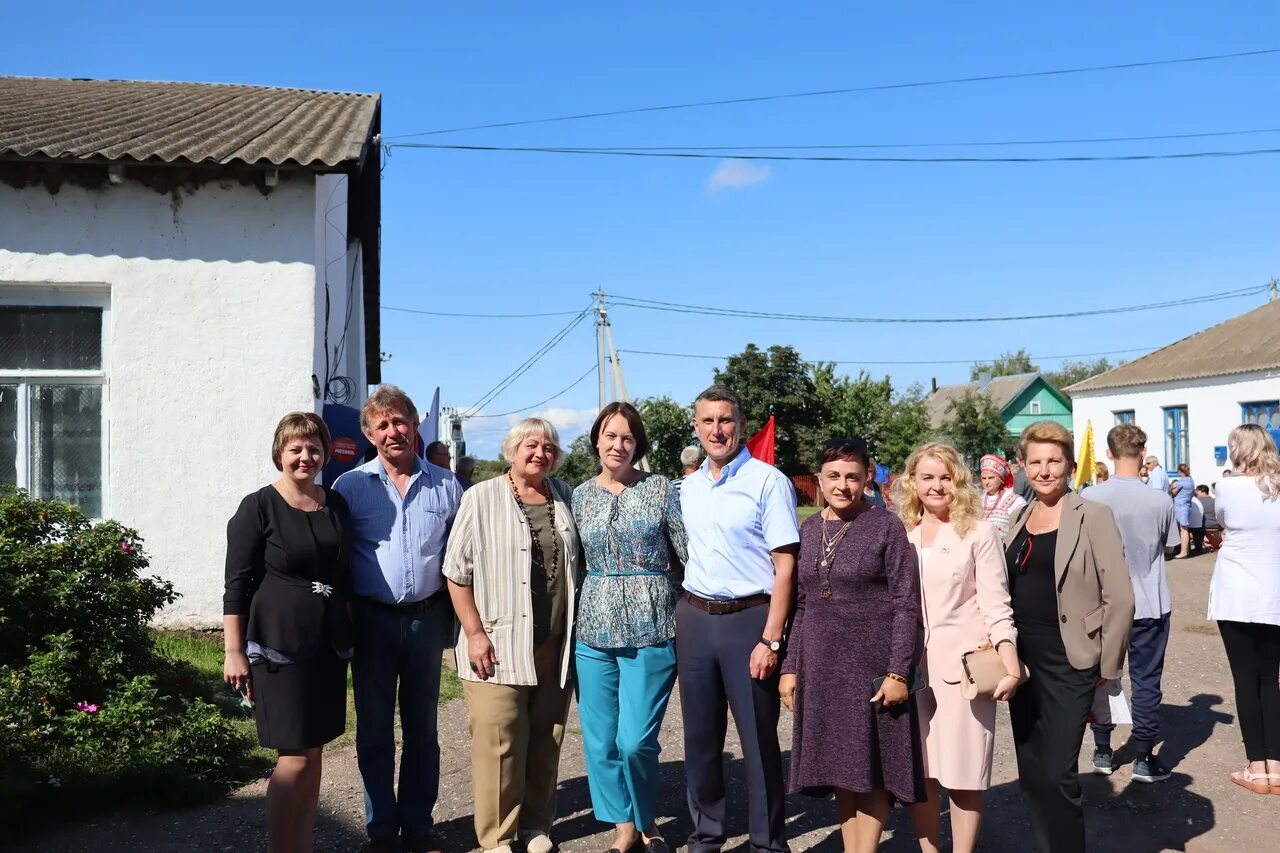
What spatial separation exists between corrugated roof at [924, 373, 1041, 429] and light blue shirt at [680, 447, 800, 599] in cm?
5297

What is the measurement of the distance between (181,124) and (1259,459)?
943cm

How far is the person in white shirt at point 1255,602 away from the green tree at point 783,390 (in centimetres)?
4538

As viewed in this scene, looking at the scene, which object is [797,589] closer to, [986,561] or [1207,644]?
[986,561]

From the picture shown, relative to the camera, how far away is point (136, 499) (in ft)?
26.8

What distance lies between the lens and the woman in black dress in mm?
3953

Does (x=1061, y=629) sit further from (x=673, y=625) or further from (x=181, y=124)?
(x=181, y=124)

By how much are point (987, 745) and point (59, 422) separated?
7.66 m

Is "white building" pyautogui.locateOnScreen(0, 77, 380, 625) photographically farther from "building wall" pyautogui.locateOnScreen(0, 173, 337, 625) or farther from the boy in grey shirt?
the boy in grey shirt

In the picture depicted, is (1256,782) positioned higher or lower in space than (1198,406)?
lower

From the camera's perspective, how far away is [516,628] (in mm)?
4352

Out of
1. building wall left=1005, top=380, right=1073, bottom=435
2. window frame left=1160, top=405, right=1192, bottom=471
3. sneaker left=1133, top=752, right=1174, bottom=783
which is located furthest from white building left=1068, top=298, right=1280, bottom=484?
building wall left=1005, top=380, right=1073, bottom=435

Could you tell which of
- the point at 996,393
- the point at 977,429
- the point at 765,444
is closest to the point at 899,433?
the point at 977,429

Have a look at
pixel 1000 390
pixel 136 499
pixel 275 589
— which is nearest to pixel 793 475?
pixel 1000 390

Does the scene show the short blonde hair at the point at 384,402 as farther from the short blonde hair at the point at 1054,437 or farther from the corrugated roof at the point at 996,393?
the corrugated roof at the point at 996,393
